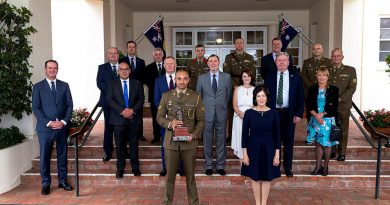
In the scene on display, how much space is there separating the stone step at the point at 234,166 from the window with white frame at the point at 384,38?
472 centimetres

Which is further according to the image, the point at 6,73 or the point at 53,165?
the point at 53,165

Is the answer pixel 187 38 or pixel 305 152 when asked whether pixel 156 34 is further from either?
pixel 305 152

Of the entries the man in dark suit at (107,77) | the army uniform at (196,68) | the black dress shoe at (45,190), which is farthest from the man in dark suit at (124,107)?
the army uniform at (196,68)

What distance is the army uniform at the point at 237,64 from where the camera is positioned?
6617 mm

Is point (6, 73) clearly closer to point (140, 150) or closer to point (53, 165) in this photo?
point (53, 165)

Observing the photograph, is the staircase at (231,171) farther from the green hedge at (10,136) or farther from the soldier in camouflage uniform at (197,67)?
the soldier in camouflage uniform at (197,67)

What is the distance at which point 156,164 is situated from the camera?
6383mm

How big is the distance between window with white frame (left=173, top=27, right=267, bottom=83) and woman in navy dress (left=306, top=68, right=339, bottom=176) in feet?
26.4

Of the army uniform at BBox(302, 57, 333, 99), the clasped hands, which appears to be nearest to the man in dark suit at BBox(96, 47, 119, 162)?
the clasped hands

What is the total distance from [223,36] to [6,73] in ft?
29.4

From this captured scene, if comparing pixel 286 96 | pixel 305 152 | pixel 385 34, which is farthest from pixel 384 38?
pixel 286 96

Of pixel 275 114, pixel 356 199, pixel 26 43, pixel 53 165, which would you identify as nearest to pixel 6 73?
pixel 26 43

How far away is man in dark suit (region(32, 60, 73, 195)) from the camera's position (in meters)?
5.40

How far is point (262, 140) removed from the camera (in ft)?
14.2
